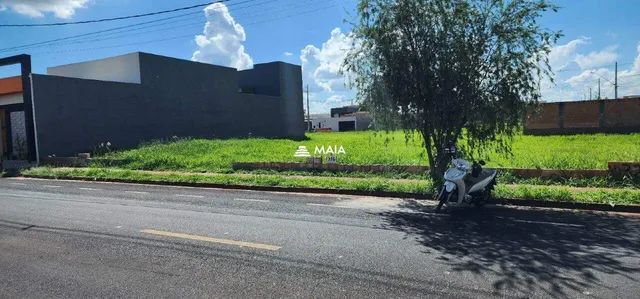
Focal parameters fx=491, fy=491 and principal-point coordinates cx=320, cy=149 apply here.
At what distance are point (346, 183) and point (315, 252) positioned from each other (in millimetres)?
6919

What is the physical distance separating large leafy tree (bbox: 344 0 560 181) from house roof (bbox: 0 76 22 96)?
67.9 ft

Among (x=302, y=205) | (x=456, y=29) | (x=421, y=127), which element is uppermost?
(x=456, y=29)

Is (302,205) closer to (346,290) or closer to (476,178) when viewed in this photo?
(476,178)

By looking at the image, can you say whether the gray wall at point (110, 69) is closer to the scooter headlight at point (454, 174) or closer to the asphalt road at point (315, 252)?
the asphalt road at point (315, 252)

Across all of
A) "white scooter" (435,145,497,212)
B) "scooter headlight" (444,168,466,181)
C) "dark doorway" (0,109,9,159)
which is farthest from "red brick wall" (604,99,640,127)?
"dark doorway" (0,109,9,159)

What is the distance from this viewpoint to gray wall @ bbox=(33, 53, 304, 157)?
24438 mm

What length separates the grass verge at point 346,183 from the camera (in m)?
10.3

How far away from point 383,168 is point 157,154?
12513 mm

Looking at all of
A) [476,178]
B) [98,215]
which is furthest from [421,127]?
[98,215]

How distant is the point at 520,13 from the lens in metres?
10.7

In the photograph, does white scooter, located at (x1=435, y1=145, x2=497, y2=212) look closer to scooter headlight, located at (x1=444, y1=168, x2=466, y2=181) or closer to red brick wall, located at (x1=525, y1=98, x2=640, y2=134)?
scooter headlight, located at (x1=444, y1=168, x2=466, y2=181)

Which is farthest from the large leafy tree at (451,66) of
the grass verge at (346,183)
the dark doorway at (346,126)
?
the dark doorway at (346,126)

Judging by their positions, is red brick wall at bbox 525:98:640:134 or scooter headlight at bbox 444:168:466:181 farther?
red brick wall at bbox 525:98:640:134

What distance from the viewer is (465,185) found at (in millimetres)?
9781
